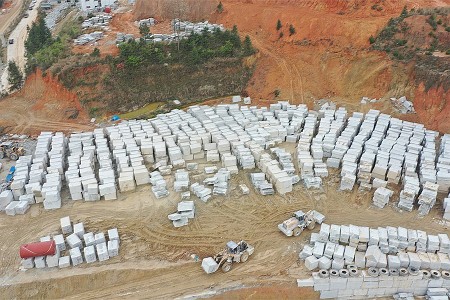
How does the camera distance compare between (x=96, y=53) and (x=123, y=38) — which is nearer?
(x=96, y=53)

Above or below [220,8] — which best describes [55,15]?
below

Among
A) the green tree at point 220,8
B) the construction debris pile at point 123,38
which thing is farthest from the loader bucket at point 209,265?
the green tree at point 220,8

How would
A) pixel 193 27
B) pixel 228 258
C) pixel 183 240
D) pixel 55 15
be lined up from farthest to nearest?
pixel 55 15, pixel 193 27, pixel 183 240, pixel 228 258

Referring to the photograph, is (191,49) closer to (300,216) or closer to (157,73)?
(157,73)

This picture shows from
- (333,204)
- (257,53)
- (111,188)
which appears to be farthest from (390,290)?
(257,53)

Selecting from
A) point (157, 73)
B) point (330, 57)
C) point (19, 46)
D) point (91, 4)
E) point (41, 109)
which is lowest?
point (41, 109)

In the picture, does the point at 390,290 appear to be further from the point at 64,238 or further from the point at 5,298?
the point at 5,298

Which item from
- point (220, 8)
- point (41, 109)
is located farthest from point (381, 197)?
point (220, 8)
